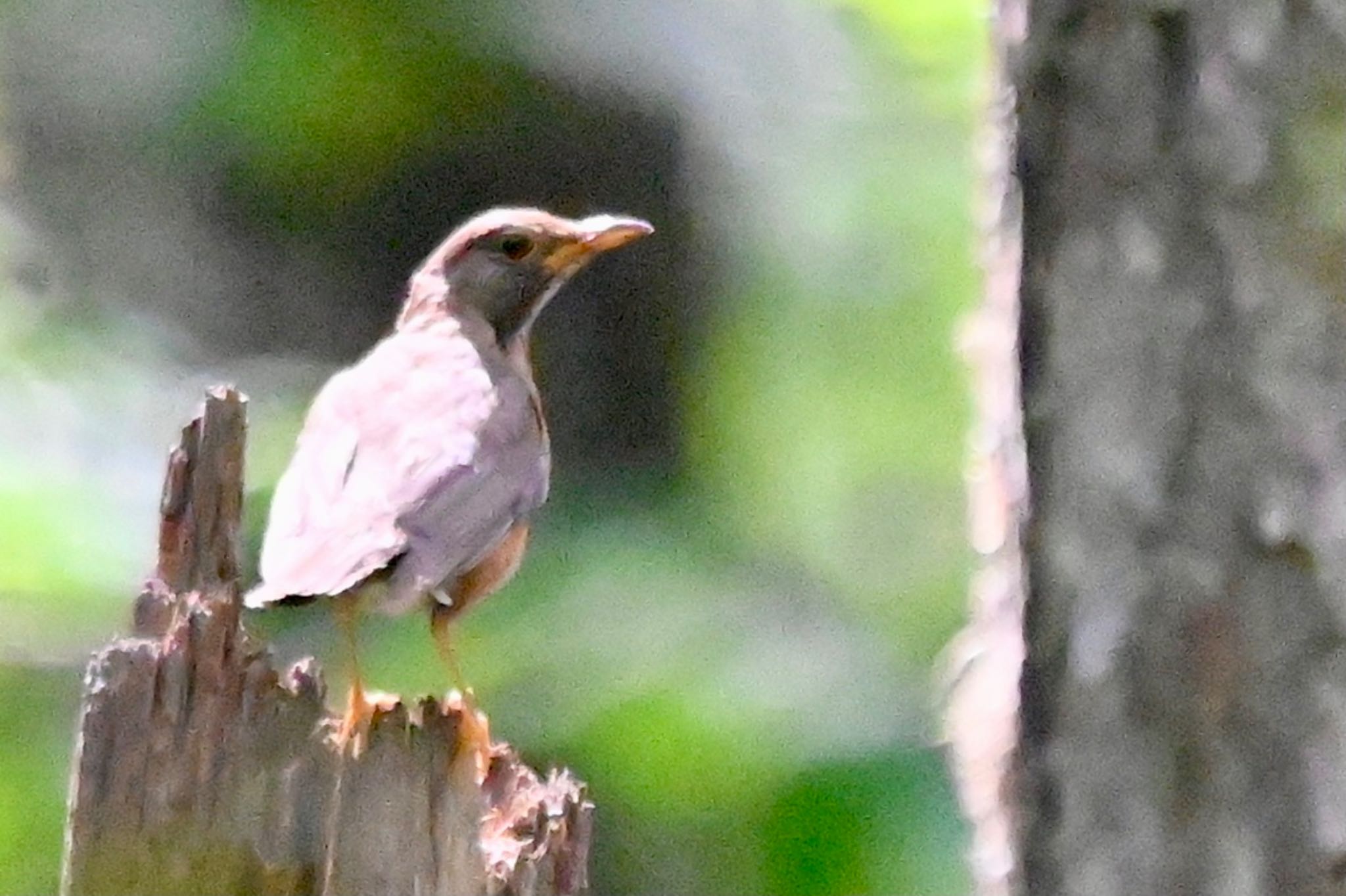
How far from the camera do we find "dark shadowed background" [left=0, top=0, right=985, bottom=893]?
4.13 meters

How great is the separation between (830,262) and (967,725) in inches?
117

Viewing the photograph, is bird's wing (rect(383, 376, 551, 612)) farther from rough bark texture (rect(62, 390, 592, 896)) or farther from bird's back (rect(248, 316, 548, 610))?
rough bark texture (rect(62, 390, 592, 896))

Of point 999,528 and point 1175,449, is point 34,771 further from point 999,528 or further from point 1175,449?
point 1175,449

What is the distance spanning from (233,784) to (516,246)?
170 cm

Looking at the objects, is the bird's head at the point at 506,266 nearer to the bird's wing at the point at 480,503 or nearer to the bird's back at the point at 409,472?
the bird's back at the point at 409,472

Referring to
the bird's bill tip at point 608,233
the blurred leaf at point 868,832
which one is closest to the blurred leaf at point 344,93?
the bird's bill tip at point 608,233

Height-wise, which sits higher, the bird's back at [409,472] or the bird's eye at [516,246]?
the bird's eye at [516,246]

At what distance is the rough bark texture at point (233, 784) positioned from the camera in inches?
81.7

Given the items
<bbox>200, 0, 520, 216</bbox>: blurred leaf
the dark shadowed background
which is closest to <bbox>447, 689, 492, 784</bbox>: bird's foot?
the dark shadowed background

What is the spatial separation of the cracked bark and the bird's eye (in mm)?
1923

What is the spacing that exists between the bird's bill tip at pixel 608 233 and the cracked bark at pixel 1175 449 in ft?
5.55

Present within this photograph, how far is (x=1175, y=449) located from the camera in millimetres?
1694

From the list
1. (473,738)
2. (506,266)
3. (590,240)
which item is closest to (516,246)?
(506,266)

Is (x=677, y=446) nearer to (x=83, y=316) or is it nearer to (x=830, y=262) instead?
(x=830, y=262)
